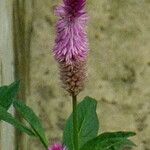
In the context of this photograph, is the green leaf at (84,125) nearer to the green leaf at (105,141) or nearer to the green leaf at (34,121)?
the green leaf at (34,121)

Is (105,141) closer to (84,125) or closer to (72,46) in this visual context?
(72,46)

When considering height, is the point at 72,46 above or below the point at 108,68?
above

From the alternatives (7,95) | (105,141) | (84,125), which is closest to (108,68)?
(84,125)

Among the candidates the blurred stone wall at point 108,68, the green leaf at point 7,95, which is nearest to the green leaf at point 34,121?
the green leaf at point 7,95

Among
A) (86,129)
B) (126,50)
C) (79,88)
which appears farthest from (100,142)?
(126,50)

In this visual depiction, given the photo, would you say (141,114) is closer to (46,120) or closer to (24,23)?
(46,120)

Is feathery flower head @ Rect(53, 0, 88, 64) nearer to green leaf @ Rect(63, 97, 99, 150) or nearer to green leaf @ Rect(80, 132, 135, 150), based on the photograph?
green leaf @ Rect(80, 132, 135, 150)
